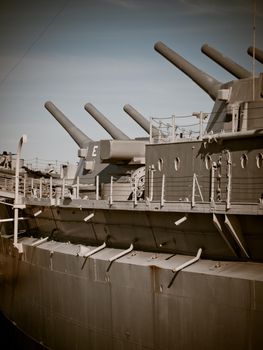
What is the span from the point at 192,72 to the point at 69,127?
11.2 metres

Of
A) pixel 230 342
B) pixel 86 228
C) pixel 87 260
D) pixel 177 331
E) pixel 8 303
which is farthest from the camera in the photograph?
pixel 8 303

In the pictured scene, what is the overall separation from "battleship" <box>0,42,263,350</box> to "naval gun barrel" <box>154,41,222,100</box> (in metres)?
0.04

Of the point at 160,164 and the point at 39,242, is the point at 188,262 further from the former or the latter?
the point at 39,242

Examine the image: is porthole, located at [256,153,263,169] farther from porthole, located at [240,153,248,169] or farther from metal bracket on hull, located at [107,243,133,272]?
metal bracket on hull, located at [107,243,133,272]

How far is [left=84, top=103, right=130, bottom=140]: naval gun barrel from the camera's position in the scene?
2779 cm

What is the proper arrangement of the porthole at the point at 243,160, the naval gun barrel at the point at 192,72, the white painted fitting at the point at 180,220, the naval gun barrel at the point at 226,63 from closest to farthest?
the white painted fitting at the point at 180,220
the porthole at the point at 243,160
the naval gun barrel at the point at 226,63
the naval gun barrel at the point at 192,72

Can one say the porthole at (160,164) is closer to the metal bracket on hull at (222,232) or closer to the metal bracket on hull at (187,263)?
the metal bracket on hull at (187,263)

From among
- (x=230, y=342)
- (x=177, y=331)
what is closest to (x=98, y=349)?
(x=177, y=331)

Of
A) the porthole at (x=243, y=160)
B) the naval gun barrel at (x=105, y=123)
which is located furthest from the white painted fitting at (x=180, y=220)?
the naval gun barrel at (x=105, y=123)

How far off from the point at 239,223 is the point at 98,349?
5.81 m

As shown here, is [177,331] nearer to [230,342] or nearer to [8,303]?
[230,342]

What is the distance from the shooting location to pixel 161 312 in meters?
14.1

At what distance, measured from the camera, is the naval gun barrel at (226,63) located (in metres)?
18.4

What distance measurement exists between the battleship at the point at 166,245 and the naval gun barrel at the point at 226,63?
4 centimetres
